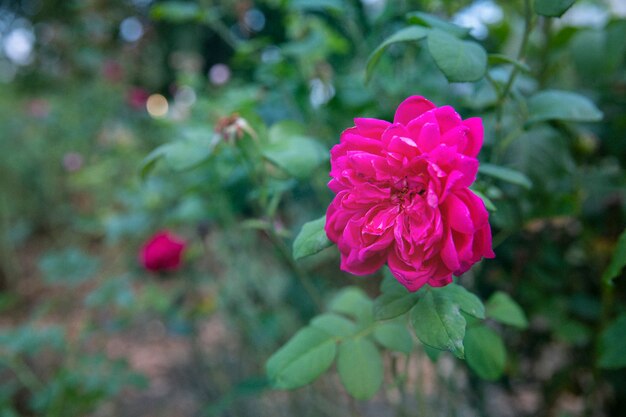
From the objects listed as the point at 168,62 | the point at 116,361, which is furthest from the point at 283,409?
the point at 168,62

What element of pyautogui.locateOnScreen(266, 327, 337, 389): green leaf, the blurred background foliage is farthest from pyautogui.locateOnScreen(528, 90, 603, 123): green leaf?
pyautogui.locateOnScreen(266, 327, 337, 389): green leaf

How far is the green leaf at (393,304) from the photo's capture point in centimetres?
43

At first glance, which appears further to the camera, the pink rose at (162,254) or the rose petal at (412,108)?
the pink rose at (162,254)

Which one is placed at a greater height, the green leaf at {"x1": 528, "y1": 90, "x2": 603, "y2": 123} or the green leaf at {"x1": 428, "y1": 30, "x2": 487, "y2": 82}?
the green leaf at {"x1": 428, "y1": 30, "x2": 487, "y2": 82}

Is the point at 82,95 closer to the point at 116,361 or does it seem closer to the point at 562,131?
the point at 116,361

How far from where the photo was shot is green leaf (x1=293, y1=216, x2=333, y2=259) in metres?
0.44

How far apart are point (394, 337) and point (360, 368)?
2.1 inches

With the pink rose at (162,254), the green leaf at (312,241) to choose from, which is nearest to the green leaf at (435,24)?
the green leaf at (312,241)

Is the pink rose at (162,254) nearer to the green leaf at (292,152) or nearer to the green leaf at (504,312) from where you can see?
the green leaf at (292,152)

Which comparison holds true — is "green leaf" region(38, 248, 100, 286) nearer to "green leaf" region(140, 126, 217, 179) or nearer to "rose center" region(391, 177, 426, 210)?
"green leaf" region(140, 126, 217, 179)

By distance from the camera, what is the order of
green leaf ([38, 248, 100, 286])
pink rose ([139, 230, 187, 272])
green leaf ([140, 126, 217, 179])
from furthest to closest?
green leaf ([38, 248, 100, 286]), pink rose ([139, 230, 187, 272]), green leaf ([140, 126, 217, 179])

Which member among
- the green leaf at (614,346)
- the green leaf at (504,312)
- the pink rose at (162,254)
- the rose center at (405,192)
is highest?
the rose center at (405,192)

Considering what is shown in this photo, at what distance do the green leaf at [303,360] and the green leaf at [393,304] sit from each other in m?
0.12

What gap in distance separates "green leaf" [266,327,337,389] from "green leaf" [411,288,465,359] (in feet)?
0.48
